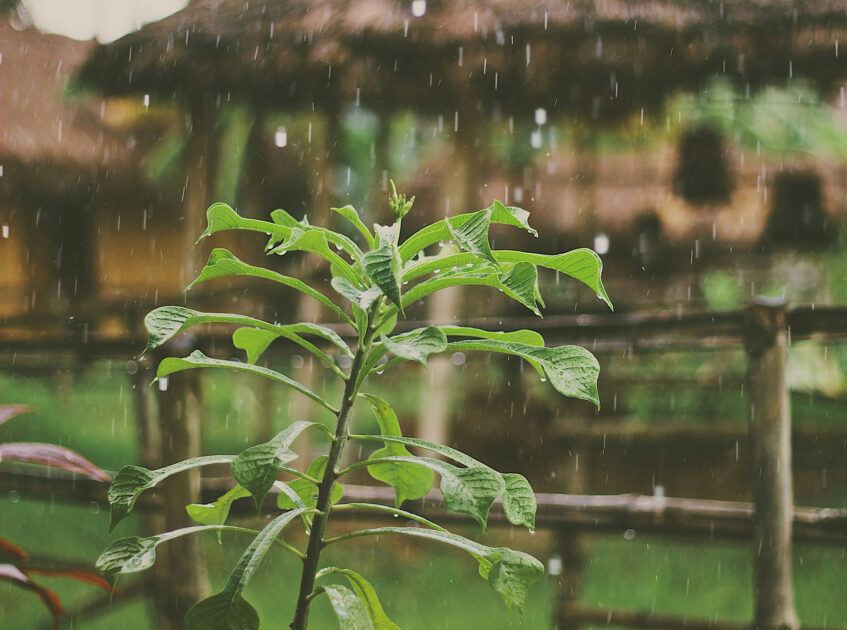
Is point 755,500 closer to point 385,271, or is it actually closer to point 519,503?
point 519,503

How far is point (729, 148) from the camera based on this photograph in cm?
505

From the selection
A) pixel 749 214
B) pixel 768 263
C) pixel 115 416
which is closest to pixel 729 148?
pixel 749 214

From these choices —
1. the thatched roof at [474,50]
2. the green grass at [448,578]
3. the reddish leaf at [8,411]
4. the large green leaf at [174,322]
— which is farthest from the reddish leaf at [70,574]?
the thatched roof at [474,50]

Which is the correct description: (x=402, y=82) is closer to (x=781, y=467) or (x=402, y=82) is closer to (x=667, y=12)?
(x=667, y=12)

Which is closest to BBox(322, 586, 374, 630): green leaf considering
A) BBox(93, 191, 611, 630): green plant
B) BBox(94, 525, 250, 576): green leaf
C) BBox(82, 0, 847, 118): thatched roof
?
BBox(93, 191, 611, 630): green plant

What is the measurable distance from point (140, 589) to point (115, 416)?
4063 mm

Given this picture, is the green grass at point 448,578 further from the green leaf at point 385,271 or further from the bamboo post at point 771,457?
the green leaf at point 385,271

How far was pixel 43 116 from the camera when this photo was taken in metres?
4.52

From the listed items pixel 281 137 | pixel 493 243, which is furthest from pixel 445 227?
pixel 281 137

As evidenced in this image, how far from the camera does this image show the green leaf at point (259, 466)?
50 centimetres

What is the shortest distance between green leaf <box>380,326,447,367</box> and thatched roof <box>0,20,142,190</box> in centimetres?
404

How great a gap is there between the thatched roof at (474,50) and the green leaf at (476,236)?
232 cm

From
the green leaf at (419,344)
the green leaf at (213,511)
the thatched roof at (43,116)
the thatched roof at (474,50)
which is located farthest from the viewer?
the thatched roof at (43,116)

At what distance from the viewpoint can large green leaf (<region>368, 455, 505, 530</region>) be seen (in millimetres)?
510
